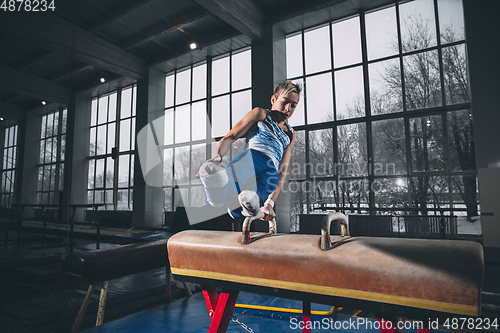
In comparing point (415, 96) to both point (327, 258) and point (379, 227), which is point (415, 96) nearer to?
point (379, 227)

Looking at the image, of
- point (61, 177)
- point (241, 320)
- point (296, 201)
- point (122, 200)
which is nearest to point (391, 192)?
point (296, 201)

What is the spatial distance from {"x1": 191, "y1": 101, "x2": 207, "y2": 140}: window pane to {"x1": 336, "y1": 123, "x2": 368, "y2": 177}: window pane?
4201 millimetres

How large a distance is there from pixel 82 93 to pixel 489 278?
1333cm

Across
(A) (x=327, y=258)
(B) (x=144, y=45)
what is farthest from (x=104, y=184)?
(A) (x=327, y=258)

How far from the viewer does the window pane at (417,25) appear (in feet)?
19.1

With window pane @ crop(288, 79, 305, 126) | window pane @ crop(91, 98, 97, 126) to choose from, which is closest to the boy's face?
window pane @ crop(288, 79, 305, 126)

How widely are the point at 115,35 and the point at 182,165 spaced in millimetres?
4364

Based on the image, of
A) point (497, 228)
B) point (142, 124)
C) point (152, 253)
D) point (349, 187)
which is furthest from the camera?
point (142, 124)

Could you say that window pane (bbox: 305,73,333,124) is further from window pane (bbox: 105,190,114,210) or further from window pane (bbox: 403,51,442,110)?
window pane (bbox: 105,190,114,210)

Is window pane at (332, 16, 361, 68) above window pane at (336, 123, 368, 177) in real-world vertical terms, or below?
above

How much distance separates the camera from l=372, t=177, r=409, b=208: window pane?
5.81m

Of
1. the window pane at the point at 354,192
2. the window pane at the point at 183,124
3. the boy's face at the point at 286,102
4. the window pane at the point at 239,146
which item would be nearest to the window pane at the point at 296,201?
the window pane at the point at 354,192

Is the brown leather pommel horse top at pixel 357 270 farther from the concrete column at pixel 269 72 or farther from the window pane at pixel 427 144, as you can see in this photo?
the window pane at pixel 427 144

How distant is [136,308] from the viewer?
2938 millimetres
